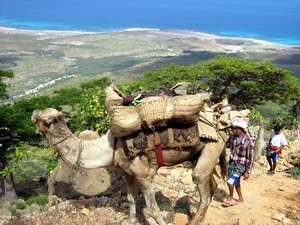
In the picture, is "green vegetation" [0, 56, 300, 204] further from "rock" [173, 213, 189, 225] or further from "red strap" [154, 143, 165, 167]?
"red strap" [154, 143, 165, 167]

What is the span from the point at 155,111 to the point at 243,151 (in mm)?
2080

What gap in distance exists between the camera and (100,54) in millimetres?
61344

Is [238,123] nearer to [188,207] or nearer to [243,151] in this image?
[243,151]

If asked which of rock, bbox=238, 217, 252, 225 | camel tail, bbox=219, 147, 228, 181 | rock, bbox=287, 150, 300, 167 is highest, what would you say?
camel tail, bbox=219, 147, 228, 181

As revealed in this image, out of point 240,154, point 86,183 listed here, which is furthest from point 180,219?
point 86,183

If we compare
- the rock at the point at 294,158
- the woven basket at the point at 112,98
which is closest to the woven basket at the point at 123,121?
the woven basket at the point at 112,98

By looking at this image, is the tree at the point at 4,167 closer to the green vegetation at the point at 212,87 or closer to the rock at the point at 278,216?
the green vegetation at the point at 212,87

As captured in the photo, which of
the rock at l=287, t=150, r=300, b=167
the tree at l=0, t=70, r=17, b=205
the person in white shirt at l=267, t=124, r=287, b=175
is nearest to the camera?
the person in white shirt at l=267, t=124, r=287, b=175

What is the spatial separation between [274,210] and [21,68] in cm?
4689

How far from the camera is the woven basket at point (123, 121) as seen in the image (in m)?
5.15

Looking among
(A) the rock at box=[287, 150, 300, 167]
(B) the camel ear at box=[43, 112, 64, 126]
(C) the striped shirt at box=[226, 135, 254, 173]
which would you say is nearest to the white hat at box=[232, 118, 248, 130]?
(C) the striped shirt at box=[226, 135, 254, 173]

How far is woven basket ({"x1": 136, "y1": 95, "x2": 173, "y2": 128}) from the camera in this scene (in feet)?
17.3

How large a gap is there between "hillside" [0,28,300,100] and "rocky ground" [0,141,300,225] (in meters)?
31.9

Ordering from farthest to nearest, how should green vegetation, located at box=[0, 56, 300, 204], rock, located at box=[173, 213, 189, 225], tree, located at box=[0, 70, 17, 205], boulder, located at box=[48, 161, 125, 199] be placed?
green vegetation, located at box=[0, 56, 300, 204] → tree, located at box=[0, 70, 17, 205] → boulder, located at box=[48, 161, 125, 199] → rock, located at box=[173, 213, 189, 225]
